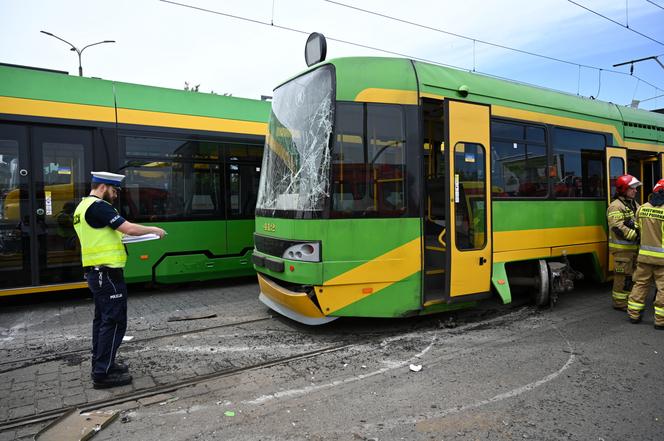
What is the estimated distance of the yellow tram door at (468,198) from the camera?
214 inches

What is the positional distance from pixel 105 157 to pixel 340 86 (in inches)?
166

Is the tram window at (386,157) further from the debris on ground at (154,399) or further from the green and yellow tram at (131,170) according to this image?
the green and yellow tram at (131,170)

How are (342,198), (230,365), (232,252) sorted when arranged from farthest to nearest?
(232,252), (342,198), (230,365)

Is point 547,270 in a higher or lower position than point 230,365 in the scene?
higher

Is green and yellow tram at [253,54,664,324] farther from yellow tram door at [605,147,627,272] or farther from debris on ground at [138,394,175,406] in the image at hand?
debris on ground at [138,394,175,406]

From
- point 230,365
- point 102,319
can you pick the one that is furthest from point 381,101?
point 102,319

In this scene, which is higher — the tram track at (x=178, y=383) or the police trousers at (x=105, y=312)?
the police trousers at (x=105, y=312)

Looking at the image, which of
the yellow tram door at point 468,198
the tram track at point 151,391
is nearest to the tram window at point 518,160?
the yellow tram door at point 468,198

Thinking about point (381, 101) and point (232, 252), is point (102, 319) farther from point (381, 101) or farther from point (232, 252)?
point (232, 252)

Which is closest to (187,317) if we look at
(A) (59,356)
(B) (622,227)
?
(A) (59,356)

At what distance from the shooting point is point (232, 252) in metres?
8.23

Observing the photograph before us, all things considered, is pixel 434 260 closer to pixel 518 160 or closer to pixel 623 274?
pixel 518 160

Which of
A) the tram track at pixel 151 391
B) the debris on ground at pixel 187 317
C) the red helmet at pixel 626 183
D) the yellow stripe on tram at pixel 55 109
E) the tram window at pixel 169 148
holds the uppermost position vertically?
the yellow stripe on tram at pixel 55 109

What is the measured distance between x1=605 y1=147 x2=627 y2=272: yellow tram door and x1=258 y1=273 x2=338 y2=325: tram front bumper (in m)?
5.10
